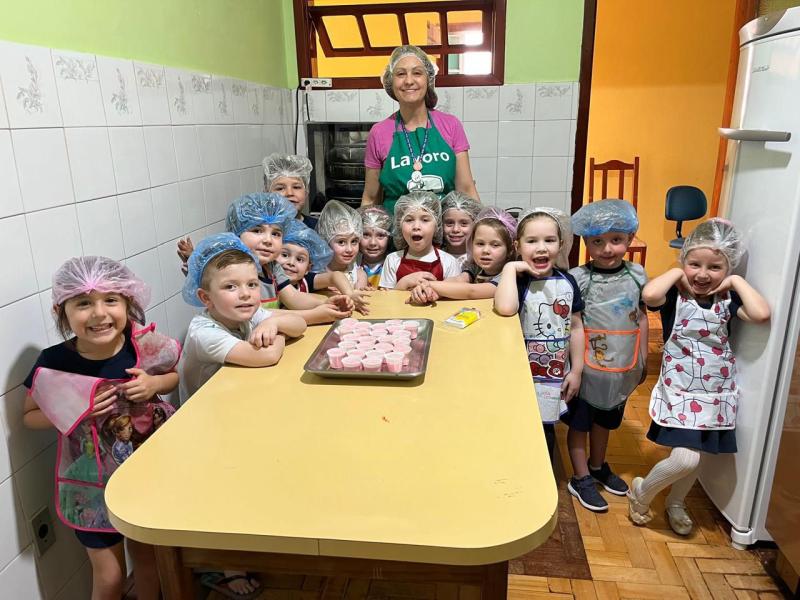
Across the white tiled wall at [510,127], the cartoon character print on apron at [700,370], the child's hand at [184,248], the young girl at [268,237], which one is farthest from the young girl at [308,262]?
the white tiled wall at [510,127]

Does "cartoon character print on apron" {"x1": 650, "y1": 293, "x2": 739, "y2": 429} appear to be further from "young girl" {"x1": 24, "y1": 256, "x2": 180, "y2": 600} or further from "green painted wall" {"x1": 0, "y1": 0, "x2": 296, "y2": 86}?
"green painted wall" {"x1": 0, "y1": 0, "x2": 296, "y2": 86}

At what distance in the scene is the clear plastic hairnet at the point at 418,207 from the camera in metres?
2.20

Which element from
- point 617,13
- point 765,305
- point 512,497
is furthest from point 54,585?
point 617,13

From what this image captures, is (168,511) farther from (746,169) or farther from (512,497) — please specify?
(746,169)

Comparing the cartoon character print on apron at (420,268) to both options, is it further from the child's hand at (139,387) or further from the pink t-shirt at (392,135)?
the child's hand at (139,387)

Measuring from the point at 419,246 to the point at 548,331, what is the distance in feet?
1.89

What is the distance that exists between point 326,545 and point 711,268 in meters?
1.53

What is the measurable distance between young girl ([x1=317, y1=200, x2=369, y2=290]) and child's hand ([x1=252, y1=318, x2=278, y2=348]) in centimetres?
70

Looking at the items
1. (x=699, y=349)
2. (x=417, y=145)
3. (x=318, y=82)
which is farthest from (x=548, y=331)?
(x=318, y=82)

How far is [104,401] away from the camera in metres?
1.32

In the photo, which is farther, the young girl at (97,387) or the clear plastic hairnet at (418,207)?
the clear plastic hairnet at (418,207)

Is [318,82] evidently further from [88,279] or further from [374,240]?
[88,279]

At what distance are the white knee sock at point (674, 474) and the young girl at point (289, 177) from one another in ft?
5.18

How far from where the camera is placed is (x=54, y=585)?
156 centimetres
